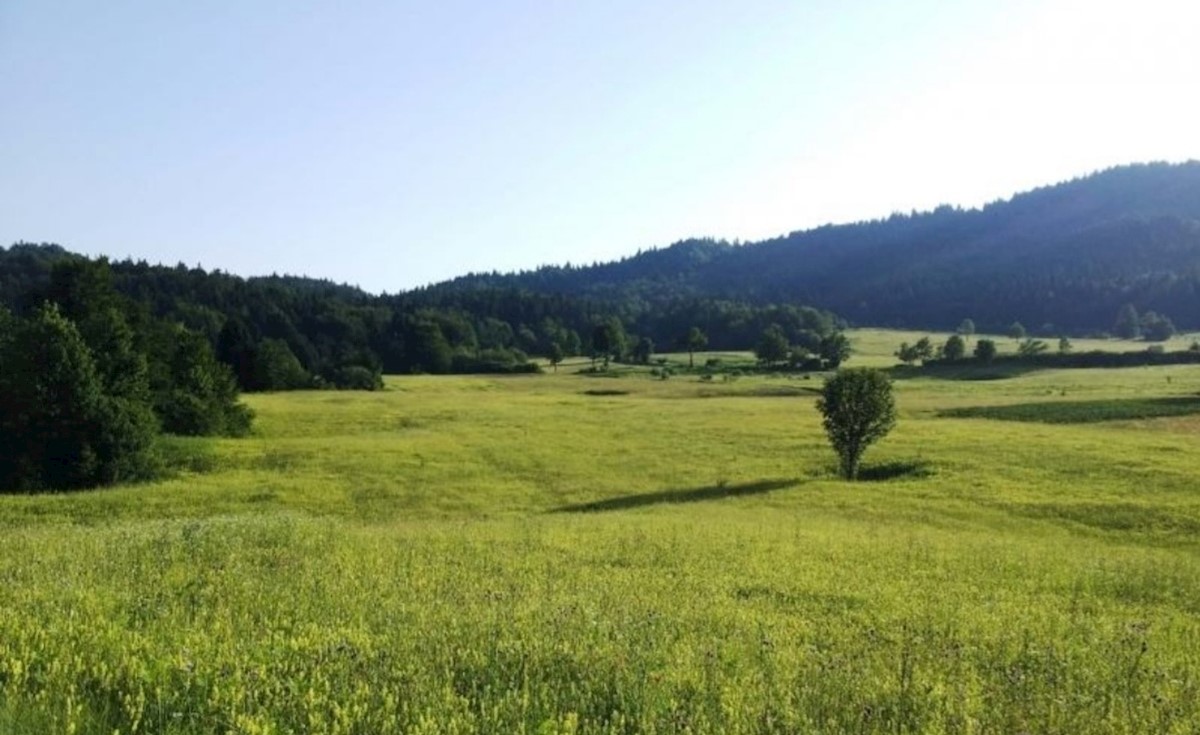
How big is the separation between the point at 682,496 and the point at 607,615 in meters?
33.0

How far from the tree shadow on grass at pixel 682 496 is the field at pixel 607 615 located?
1.43ft

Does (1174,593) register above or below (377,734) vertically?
below

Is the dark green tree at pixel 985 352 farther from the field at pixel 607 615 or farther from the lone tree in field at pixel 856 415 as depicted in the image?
the field at pixel 607 615

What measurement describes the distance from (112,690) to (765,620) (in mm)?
7602

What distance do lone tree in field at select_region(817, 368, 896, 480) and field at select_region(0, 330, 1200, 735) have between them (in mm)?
10393

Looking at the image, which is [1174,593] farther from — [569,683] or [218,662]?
[218,662]

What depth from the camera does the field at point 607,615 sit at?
21.6ft

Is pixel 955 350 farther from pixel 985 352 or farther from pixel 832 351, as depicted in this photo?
pixel 832 351

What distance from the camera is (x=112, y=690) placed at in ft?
21.9

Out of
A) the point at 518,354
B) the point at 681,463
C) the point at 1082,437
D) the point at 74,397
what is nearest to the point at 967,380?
the point at 1082,437

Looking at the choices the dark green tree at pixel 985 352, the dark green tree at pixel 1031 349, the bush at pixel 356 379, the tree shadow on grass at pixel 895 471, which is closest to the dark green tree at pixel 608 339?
the bush at pixel 356 379

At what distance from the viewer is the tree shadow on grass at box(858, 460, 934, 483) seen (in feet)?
159

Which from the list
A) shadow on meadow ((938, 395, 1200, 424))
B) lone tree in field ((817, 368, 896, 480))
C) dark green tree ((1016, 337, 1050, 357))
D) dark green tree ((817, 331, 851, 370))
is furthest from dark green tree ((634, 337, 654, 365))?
lone tree in field ((817, 368, 896, 480))

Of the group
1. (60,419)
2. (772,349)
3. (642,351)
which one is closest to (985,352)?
(772,349)
